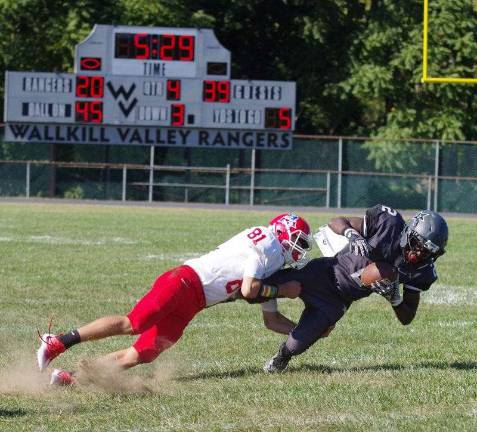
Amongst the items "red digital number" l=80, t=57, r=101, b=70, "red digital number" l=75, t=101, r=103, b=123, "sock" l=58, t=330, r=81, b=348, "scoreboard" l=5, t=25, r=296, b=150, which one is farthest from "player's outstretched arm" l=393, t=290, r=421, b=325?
"red digital number" l=75, t=101, r=103, b=123

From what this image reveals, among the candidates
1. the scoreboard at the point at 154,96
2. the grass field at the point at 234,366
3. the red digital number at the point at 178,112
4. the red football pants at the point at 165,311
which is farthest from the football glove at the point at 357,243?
the red digital number at the point at 178,112

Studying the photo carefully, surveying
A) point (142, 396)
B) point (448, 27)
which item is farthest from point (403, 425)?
point (448, 27)

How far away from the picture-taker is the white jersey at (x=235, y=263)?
682cm

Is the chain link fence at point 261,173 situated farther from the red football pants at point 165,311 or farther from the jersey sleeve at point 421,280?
the red football pants at point 165,311

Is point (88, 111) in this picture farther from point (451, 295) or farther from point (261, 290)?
point (261, 290)

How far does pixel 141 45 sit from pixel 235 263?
21.7 meters

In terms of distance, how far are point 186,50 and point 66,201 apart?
5165 mm

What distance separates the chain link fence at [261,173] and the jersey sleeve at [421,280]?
75.6 feet

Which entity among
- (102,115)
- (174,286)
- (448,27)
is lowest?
(174,286)

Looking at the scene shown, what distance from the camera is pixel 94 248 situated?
15891 mm

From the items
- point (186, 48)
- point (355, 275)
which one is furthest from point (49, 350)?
point (186, 48)

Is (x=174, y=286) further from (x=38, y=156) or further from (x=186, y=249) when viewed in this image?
(x=38, y=156)

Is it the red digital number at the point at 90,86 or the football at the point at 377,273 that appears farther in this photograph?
the red digital number at the point at 90,86

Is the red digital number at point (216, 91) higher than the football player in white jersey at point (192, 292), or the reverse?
the red digital number at point (216, 91)
